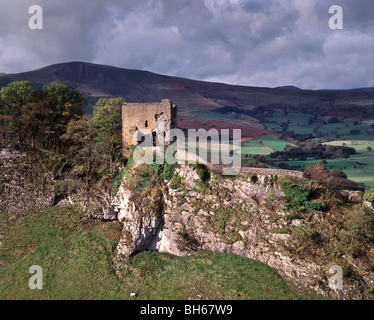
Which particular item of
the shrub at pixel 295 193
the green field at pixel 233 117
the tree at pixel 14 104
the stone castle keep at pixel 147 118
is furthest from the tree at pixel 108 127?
the green field at pixel 233 117

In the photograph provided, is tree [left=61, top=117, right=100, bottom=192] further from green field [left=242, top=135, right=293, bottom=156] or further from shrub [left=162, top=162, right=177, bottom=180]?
green field [left=242, top=135, right=293, bottom=156]

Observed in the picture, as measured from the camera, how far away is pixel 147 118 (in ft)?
78.6

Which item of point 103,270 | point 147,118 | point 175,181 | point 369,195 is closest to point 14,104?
point 147,118

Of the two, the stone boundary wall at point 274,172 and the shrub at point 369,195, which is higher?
the stone boundary wall at point 274,172

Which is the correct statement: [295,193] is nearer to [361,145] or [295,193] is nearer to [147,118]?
[147,118]

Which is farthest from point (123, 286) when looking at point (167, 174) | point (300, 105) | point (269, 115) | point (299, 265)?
point (300, 105)

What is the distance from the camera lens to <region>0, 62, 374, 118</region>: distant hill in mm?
91125

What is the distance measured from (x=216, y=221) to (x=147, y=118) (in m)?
12.0

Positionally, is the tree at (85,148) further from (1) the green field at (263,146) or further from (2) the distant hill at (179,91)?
(2) the distant hill at (179,91)

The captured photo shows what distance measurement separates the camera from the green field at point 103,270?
596 inches

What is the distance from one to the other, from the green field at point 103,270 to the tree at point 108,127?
23.1 feet

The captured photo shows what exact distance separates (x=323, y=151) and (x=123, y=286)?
51969mm

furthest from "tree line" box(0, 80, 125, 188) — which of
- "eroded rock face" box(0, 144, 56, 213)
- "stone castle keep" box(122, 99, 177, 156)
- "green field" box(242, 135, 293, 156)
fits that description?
"green field" box(242, 135, 293, 156)

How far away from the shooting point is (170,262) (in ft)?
58.1
